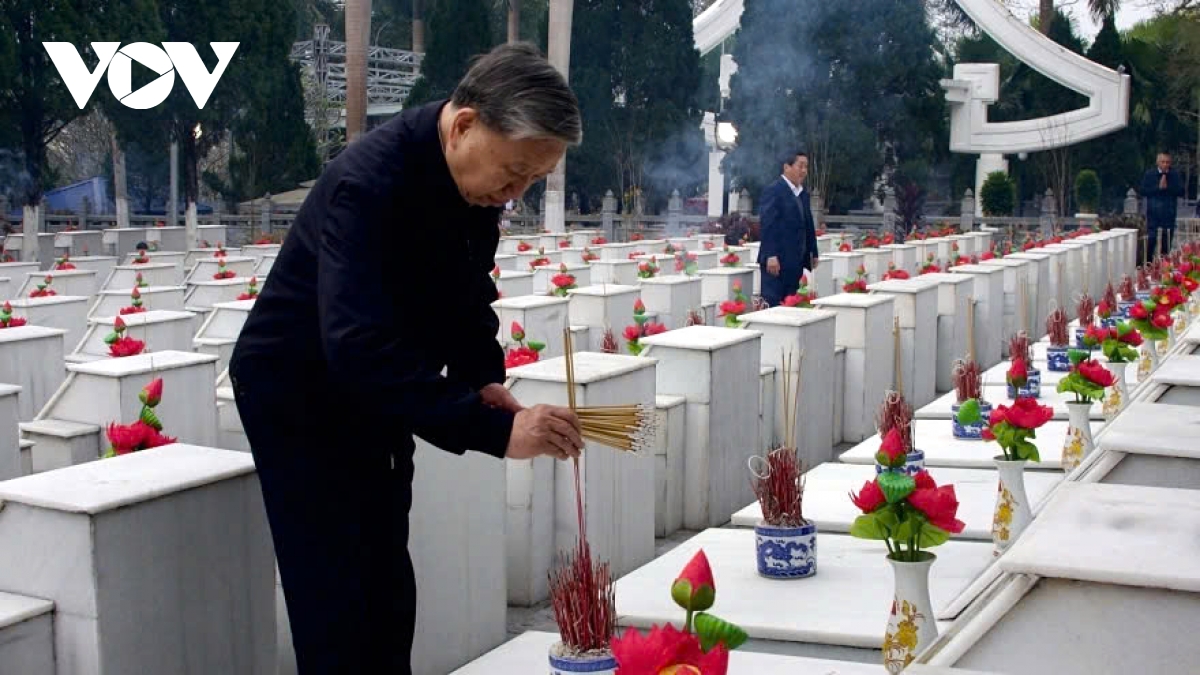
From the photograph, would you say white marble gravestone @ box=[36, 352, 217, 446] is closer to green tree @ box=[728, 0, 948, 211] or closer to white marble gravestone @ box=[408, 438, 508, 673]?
white marble gravestone @ box=[408, 438, 508, 673]

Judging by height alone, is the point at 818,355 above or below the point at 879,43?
below

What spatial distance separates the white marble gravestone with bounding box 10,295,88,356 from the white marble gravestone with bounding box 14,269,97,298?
220 cm

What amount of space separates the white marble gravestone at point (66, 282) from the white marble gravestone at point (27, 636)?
33.6 ft

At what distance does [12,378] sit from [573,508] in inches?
144

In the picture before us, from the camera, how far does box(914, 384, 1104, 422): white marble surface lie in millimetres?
5762

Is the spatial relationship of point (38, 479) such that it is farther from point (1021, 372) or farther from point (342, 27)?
point (342, 27)

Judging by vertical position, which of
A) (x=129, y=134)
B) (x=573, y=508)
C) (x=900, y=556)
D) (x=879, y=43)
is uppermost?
(x=879, y=43)

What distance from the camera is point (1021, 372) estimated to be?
482 centimetres

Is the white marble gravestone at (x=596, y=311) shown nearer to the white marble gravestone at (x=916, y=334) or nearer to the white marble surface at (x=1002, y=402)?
the white marble gravestone at (x=916, y=334)

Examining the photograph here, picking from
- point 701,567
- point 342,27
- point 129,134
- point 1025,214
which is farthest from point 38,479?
point 342,27

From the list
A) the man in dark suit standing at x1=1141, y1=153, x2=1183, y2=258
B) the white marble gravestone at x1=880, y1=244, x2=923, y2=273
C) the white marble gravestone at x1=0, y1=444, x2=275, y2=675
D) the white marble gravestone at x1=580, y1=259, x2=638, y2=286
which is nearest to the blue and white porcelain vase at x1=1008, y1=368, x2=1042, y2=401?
the white marble gravestone at x1=0, y1=444, x2=275, y2=675

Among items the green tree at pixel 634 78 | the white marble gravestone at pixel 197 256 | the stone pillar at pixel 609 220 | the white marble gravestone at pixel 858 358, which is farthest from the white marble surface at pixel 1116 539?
the green tree at pixel 634 78

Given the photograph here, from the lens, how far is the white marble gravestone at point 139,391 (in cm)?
611

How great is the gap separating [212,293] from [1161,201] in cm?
1127
